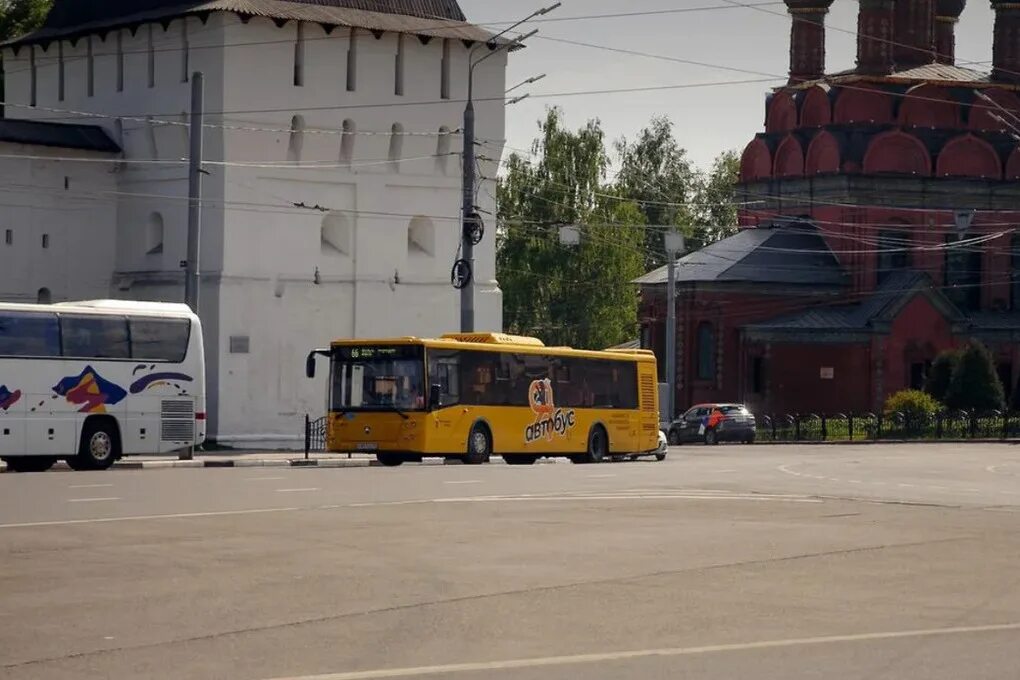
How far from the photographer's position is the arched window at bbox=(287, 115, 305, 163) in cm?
5216

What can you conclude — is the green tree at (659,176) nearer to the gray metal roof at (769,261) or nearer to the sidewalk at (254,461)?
the gray metal roof at (769,261)

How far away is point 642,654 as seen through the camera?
1159cm

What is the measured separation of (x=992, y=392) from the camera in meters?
65.2

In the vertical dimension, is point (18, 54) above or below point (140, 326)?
above

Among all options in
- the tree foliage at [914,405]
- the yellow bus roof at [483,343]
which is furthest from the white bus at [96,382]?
the tree foliage at [914,405]

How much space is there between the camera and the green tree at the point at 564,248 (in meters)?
91.8

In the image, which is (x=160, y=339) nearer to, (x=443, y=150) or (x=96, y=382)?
(x=96, y=382)

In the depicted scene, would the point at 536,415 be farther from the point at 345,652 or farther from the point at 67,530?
the point at 345,652

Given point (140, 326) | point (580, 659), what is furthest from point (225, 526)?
point (140, 326)

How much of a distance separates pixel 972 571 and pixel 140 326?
2060cm

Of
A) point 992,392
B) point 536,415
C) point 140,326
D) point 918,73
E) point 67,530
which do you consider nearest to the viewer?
point 67,530

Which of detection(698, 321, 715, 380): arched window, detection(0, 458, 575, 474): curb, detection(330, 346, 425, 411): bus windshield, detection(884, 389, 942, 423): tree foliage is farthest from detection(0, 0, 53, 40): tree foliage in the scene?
detection(330, 346, 425, 411): bus windshield

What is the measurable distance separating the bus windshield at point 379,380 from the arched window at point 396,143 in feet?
60.7

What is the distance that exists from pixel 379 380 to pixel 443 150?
66.9 ft
